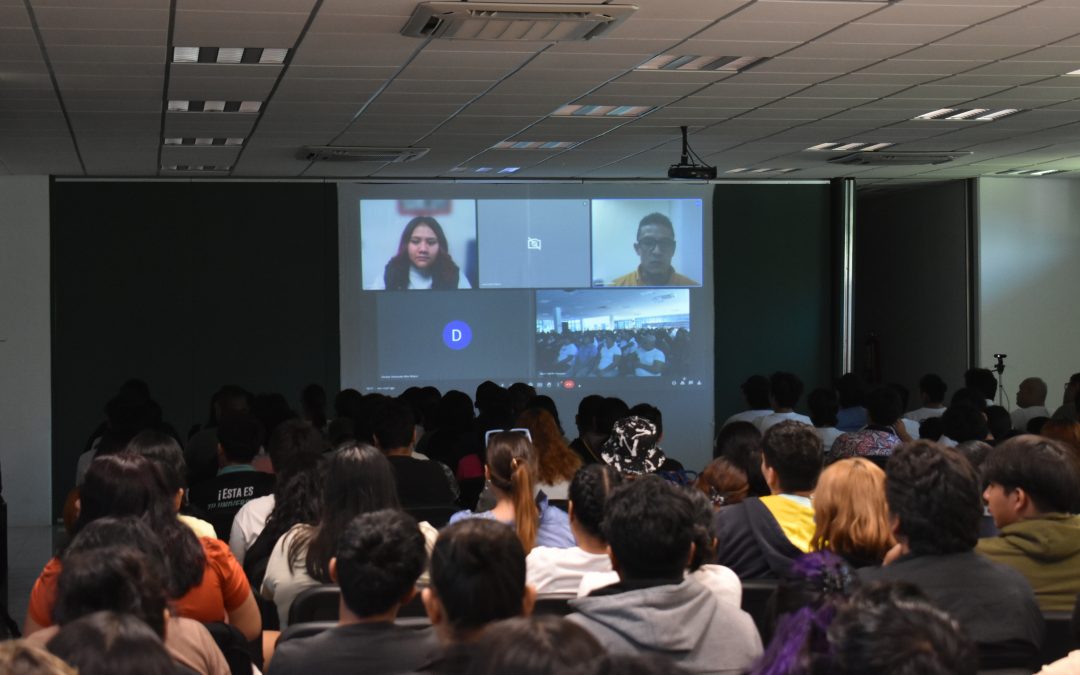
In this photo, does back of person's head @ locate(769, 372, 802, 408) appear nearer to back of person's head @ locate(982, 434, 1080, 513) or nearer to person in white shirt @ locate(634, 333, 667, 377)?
person in white shirt @ locate(634, 333, 667, 377)

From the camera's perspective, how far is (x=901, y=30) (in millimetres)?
6520

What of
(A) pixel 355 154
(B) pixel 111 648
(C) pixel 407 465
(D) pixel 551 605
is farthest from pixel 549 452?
(A) pixel 355 154

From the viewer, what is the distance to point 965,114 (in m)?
9.47

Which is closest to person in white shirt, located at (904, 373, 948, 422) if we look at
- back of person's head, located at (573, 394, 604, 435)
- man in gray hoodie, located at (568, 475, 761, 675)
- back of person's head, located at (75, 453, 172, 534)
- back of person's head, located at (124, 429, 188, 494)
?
back of person's head, located at (573, 394, 604, 435)

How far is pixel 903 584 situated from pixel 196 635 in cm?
162

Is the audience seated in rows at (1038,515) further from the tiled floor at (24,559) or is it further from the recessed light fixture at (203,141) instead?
the recessed light fixture at (203,141)

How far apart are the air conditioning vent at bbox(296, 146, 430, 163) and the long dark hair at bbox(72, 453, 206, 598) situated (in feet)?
24.7

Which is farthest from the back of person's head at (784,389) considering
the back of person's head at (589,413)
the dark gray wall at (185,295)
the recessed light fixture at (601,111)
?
the dark gray wall at (185,295)

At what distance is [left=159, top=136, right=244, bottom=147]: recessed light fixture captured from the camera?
10039mm

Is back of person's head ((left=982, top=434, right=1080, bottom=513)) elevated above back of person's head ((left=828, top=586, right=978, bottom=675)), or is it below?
below

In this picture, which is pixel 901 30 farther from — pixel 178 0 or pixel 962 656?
pixel 962 656

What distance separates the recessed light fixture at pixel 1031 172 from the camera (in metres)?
13.0

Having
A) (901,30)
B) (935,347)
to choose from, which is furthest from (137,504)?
(935,347)

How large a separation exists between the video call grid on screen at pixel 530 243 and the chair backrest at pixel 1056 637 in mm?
10372
